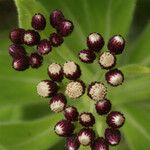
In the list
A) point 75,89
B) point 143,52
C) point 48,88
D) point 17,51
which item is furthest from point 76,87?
point 143,52

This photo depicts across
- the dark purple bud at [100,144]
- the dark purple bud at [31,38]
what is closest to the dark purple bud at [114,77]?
the dark purple bud at [100,144]

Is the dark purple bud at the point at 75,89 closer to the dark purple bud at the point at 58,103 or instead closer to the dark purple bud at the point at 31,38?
the dark purple bud at the point at 58,103

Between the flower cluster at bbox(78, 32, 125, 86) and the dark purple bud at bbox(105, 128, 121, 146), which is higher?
the flower cluster at bbox(78, 32, 125, 86)

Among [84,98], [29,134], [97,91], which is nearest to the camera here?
[97,91]

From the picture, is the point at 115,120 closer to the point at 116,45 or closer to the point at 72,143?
the point at 72,143

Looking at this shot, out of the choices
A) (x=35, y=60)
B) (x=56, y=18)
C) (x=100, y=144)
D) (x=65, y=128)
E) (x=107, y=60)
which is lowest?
(x=100, y=144)

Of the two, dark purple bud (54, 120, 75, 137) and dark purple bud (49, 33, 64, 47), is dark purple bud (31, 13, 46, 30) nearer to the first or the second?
dark purple bud (49, 33, 64, 47)

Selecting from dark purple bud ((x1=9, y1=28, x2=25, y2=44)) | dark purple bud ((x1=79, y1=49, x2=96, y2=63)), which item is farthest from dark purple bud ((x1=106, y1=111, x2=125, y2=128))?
dark purple bud ((x1=9, y1=28, x2=25, y2=44))
